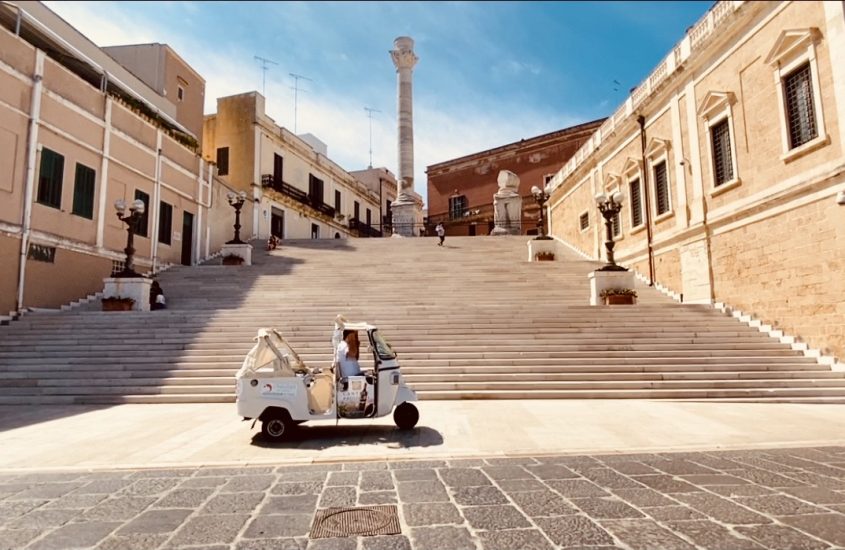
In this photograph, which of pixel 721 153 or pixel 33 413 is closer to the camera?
pixel 33 413

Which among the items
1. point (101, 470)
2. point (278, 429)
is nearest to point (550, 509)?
point (278, 429)

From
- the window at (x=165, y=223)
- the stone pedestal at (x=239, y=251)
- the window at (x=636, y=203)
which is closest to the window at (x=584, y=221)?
the window at (x=636, y=203)

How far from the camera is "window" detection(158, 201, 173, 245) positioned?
20672mm

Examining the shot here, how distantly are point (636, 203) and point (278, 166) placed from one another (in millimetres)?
22435

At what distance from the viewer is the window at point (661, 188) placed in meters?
17.2

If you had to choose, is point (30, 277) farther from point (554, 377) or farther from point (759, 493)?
point (759, 493)

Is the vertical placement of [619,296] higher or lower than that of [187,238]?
lower

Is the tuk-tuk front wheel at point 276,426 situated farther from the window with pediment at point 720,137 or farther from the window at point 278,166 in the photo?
the window at point 278,166

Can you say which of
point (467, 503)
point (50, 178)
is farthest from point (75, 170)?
point (467, 503)

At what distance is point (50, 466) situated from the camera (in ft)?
16.5

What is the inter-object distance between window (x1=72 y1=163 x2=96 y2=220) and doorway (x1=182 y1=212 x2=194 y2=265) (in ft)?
17.2

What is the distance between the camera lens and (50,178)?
607 inches

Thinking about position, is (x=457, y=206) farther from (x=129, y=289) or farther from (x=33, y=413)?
(x=33, y=413)

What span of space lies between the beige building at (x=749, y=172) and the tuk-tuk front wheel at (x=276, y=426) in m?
8.03
